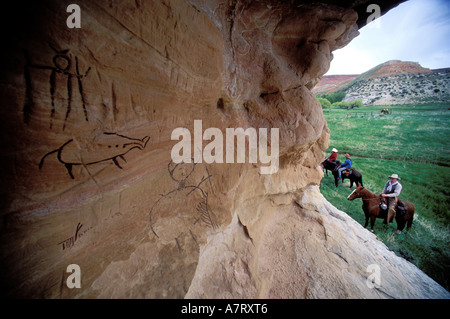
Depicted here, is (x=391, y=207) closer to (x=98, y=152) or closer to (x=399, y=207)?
(x=399, y=207)

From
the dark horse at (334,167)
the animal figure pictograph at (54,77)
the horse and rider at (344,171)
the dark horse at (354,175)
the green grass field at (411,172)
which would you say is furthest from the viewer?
the dark horse at (334,167)

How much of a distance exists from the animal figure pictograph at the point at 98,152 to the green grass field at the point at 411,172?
26.2 ft

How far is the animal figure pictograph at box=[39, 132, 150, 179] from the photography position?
1.35 metres

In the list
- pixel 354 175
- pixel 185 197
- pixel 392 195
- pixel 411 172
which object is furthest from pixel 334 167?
pixel 185 197

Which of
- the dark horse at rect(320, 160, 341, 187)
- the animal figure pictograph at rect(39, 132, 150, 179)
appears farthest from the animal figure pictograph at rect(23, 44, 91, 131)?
the dark horse at rect(320, 160, 341, 187)

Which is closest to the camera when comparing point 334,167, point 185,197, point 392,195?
point 185,197

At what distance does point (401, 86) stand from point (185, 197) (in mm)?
54700

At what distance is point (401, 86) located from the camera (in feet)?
123

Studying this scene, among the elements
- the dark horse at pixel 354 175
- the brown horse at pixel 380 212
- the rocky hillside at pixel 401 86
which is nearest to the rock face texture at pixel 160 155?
the brown horse at pixel 380 212

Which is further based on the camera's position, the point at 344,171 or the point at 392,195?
Answer: the point at 344,171

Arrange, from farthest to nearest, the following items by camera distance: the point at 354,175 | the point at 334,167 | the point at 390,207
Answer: the point at 334,167
the point at 354,175
the point at 390,207

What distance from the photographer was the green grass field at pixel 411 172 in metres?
5.79

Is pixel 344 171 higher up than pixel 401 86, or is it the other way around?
pixel 401 86

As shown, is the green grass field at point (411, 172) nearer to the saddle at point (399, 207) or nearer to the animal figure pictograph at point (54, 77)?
the saddle at point (399, 207)
